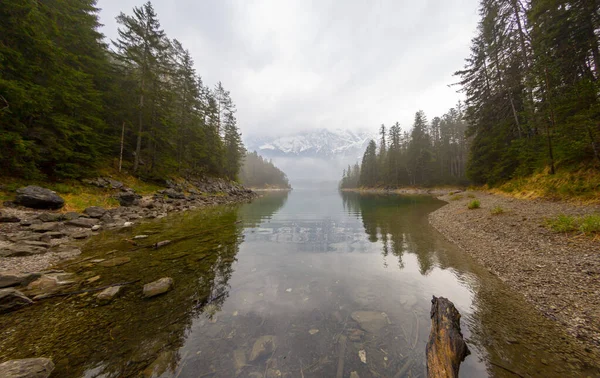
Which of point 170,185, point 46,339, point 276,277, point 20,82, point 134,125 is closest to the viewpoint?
point 46,339

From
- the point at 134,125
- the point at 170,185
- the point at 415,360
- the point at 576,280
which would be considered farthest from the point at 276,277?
the point at 134,125

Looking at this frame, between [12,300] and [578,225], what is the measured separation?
17.6 meters

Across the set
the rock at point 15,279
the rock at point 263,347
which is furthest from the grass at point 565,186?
the rock at point 15,279

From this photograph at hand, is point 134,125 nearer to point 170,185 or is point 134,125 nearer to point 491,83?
point 170,185

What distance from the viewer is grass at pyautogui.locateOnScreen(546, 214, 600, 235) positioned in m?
6.95

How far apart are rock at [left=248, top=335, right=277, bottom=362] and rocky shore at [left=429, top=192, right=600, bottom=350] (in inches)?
224

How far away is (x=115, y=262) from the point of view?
7219mm

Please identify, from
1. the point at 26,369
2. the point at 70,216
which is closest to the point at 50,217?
the point at 70,216

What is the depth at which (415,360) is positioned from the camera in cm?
344

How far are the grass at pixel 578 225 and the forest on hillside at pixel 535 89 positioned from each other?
27.7 ft

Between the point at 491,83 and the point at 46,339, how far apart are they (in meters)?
44.5

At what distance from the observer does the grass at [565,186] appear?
37.1ft

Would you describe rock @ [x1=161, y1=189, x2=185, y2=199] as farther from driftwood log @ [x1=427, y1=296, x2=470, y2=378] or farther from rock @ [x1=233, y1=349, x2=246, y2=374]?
driftwood log @ [x1=427, y1=296, x2=470, y2=378]

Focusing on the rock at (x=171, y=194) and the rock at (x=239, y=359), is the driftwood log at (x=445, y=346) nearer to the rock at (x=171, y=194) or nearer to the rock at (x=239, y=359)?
the rock at (x=239, y=359)
